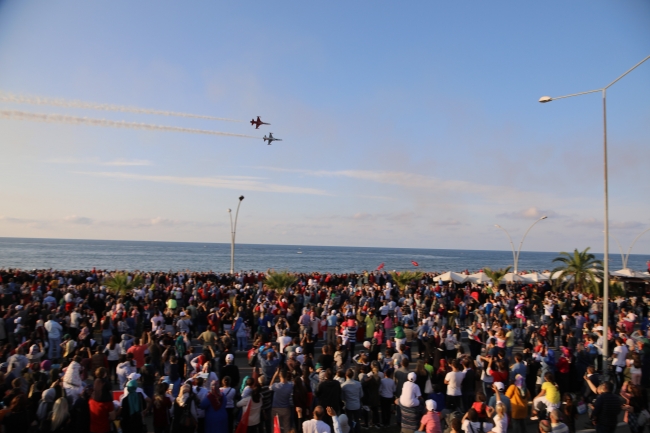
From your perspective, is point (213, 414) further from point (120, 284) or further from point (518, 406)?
point (120, 284)

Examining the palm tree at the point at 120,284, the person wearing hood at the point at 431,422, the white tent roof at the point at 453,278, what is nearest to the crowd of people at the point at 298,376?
the person wearing hood at the point at 431,422

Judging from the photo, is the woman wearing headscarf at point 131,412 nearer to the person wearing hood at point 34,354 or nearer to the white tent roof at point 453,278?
the person wearing hood at point 34,354

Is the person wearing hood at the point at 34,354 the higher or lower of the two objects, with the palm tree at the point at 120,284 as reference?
lower

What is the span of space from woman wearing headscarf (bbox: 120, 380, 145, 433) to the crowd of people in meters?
0.02

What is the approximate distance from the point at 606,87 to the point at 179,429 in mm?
12919

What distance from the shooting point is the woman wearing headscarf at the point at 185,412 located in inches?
282

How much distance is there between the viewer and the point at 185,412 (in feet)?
23.6

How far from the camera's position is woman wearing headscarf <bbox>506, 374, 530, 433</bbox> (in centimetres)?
802

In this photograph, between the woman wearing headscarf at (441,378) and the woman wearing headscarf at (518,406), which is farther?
the woman wearing headscarf at (441,378)

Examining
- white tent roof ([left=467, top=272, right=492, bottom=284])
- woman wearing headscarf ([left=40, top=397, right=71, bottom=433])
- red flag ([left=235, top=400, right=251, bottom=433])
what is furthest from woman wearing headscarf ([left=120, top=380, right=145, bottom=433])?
white tent roof ([left=467, top=272, right=492, bottom=284])

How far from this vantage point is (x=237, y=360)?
13961 millimetres

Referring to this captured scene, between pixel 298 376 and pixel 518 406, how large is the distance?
145 inches

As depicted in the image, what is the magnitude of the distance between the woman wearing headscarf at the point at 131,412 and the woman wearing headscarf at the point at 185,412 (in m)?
0.55

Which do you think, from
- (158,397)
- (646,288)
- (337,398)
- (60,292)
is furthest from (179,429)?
(646,288)
